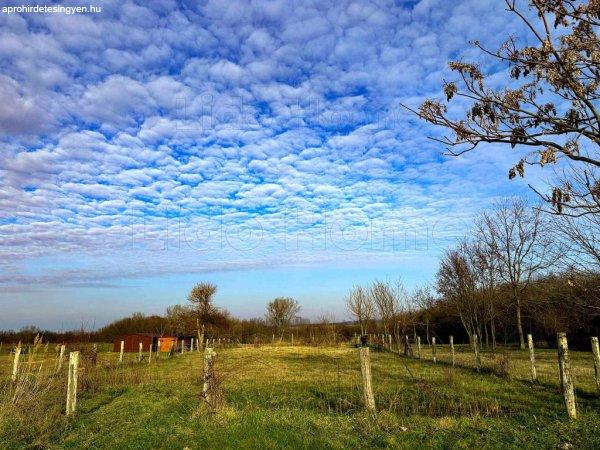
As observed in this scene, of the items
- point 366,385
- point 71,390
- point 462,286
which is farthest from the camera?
point 462,286

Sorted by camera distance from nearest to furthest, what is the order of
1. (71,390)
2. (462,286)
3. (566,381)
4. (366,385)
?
1. (566,381)
2. (366,385)
3. (71,390)
4. (462,286)

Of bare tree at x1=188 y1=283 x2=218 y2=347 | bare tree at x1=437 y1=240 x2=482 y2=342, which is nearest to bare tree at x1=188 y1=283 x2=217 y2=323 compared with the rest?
bare tree at x1=188 y1=283 x2=218 y2=347

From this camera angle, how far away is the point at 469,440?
601 cm

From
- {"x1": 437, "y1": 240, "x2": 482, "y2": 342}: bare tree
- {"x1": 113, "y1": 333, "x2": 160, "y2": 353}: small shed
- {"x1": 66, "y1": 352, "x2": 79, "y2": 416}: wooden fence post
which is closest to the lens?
{"x1": 66, "y1": 352, "x2": 79, "y2": 416}: wooden fence post

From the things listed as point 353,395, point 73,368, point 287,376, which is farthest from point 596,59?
point 287,376

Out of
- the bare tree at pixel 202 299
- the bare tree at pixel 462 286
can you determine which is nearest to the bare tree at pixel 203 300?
the bare tree at pixel 202 299

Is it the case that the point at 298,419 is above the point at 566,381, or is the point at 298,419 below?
below

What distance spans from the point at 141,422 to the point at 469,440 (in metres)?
5.58

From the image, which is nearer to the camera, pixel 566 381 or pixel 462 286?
pixel 566 381

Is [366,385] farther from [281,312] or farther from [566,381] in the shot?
[281,312]

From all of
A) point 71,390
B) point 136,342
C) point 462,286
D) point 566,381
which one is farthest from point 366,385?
point 136,342

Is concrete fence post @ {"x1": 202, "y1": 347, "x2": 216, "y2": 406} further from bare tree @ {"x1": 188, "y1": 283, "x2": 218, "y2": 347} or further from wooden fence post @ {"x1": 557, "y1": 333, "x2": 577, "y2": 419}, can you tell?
bare tree @ {"x1": 188, "y1": 283, "x2": 218, "y2": 347}

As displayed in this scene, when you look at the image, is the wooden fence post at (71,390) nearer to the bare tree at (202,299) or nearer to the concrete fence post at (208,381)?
the concrete fence post at (208,381)

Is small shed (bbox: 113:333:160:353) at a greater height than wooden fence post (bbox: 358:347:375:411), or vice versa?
wooden fence post (bbox: 358:347:375:411)
